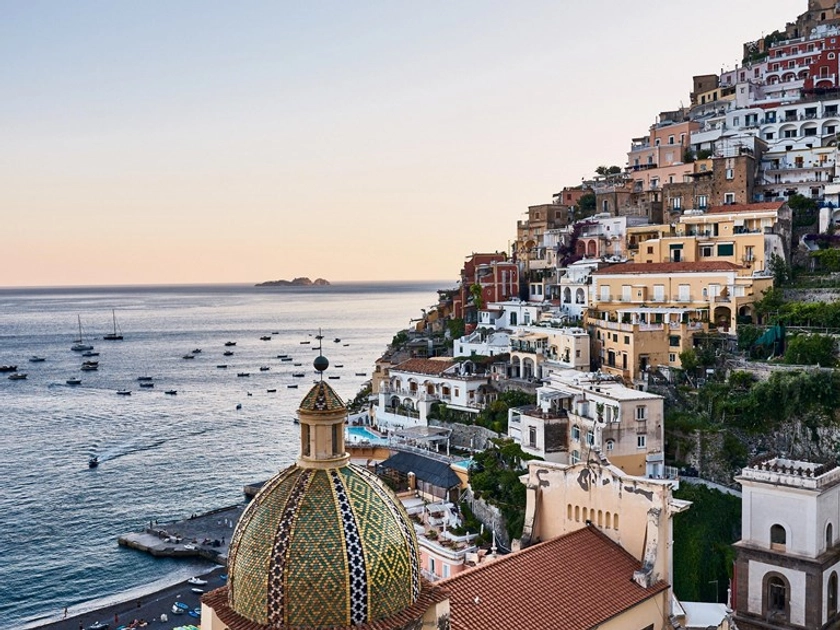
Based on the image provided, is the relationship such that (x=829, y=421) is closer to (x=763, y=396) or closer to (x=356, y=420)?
(x=763, y=396)

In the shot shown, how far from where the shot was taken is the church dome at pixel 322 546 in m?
11.6

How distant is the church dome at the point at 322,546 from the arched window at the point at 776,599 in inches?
550

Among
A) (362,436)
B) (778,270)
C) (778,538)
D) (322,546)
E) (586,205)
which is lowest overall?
(362,436)

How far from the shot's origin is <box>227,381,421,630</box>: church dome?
1160cm

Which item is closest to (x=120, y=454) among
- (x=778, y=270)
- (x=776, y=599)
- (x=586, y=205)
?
(x=586, y=205)

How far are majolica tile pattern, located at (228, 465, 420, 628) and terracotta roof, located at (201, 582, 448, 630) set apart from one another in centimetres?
8

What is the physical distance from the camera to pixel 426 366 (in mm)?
52750

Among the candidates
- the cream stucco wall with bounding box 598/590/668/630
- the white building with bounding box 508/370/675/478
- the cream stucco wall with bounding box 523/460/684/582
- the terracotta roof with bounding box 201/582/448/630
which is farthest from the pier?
the terracotta roof with bounding box 201/582/448/630

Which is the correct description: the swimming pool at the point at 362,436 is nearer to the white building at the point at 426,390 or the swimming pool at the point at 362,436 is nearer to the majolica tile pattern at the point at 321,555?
the white building at the point at 426,390

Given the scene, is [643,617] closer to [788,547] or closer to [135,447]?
[788,547]

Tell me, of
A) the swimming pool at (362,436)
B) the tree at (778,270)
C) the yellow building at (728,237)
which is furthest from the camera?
the swimming pool at (362,436)

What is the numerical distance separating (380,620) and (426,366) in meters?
41.0

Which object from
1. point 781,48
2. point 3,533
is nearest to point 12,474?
point 3,533

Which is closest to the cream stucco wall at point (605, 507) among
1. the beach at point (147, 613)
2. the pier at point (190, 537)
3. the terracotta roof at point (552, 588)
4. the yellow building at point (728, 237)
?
the terracotta roof at point (552, 588)
